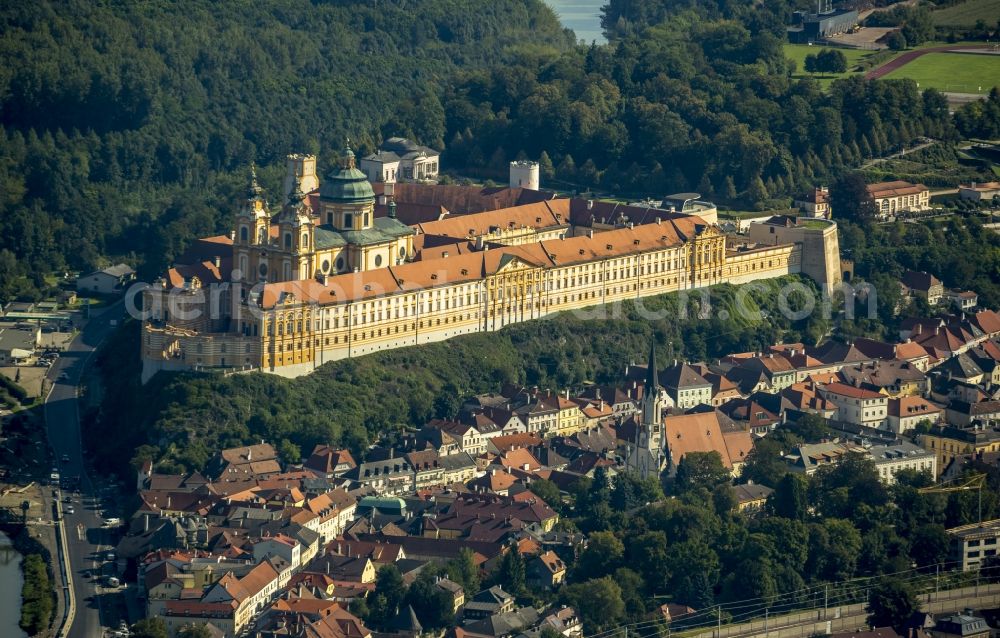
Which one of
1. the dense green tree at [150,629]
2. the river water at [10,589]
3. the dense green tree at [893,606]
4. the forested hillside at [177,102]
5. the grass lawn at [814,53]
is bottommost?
the dense green tree at [893,606]

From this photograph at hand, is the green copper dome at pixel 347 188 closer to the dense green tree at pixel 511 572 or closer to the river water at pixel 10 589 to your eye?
the river water at pixel 10 589

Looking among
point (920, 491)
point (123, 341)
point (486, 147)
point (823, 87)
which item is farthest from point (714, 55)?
point (920, 491)

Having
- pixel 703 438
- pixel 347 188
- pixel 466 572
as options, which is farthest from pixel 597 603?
pixel 347 188

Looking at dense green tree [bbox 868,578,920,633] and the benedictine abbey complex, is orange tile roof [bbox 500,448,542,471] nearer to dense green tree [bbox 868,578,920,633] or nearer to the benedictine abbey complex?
the benedictine abbey complex

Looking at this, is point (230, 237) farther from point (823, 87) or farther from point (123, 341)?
point (823, 87)

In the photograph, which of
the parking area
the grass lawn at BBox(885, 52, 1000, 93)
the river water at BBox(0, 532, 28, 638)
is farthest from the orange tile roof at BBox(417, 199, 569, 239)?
the river water at BBox(0, 532, 28, 638)

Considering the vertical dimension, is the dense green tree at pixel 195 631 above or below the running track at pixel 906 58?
below

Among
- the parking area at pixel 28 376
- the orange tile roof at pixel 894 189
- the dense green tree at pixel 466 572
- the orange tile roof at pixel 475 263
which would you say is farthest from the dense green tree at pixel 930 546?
the orange tile roof at pixel 894 189

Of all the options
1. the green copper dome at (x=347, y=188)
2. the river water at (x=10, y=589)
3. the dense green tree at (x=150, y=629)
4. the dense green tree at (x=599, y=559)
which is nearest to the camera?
the dense green tree at (x=150, y=629)
